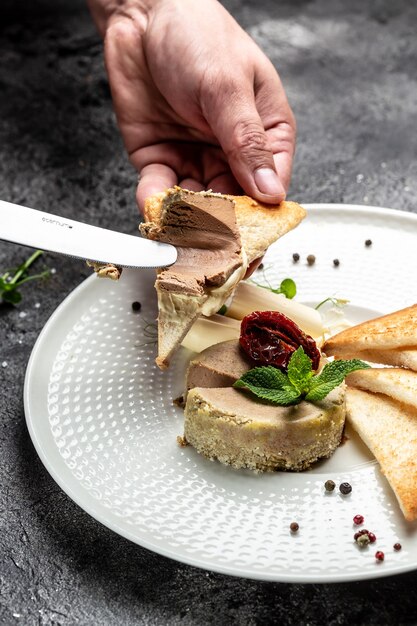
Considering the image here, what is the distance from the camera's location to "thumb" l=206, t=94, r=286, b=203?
3828 millimetres

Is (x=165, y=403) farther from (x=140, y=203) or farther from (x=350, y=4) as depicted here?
(x=350, y=4)

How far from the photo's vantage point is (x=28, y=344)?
4.25 meters

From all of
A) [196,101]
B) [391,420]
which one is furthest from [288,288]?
[196,101]

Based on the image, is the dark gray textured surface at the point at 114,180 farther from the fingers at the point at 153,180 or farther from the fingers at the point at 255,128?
the fingers at the point at 255,128

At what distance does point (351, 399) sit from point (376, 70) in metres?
3.25

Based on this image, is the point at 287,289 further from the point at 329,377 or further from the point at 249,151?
the point at 329,377

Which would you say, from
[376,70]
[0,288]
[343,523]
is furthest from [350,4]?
[343,523]

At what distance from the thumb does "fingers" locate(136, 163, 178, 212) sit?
56 cm

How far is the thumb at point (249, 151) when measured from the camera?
12.6ft

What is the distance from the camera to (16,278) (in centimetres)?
453

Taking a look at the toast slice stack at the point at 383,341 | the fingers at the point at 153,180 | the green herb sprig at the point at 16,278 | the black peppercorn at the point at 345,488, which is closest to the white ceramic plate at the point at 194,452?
the black peppercorn at the point at 345,488

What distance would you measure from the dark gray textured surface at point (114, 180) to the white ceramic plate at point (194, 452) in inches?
7.7

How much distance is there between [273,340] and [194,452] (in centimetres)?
56

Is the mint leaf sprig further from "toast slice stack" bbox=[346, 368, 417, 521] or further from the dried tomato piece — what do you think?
"toast slice stack" bbox=[346, 368, 417, 521]
